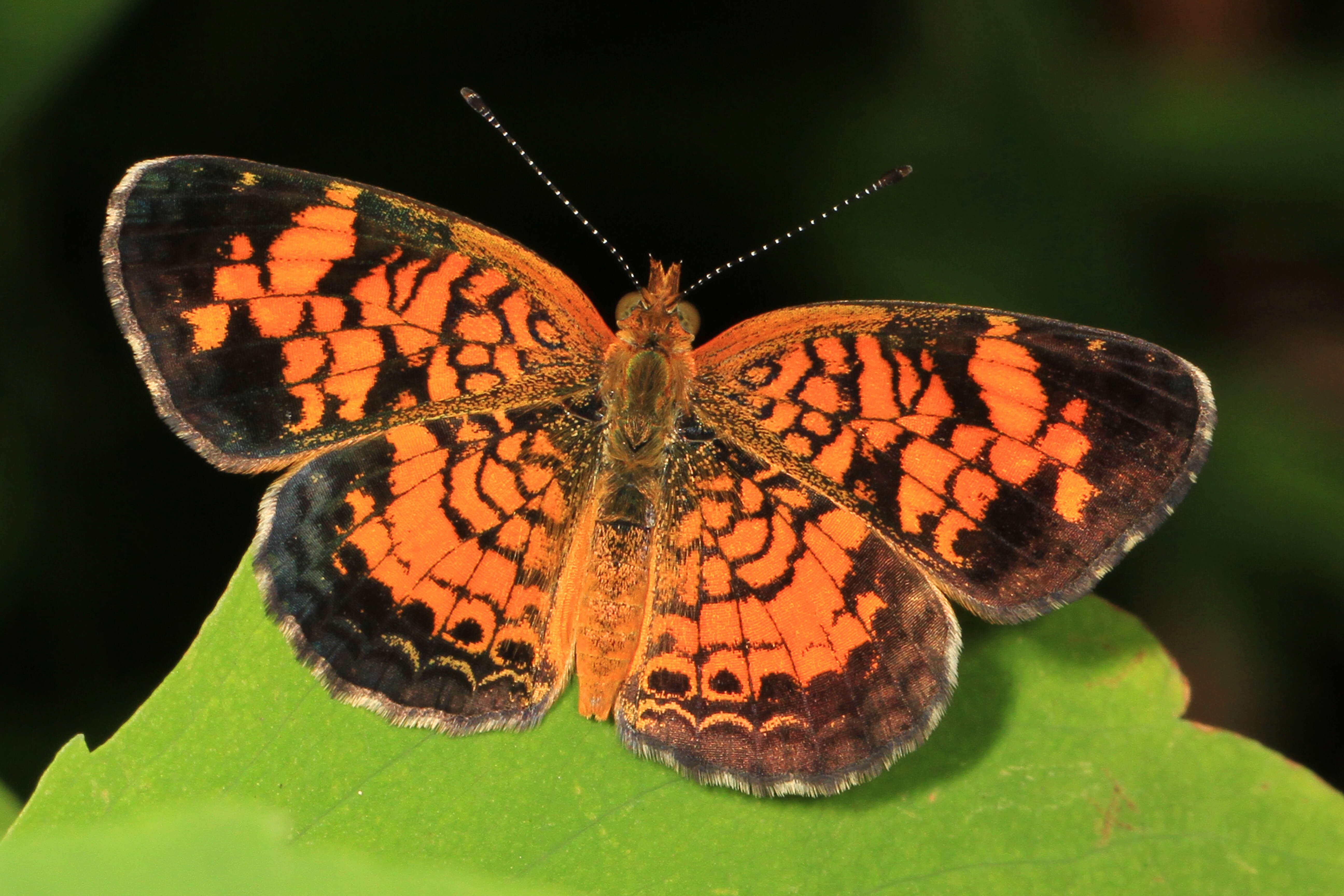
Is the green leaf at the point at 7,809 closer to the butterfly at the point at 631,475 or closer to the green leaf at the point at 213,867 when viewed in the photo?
the butterfly at the point at 631,475

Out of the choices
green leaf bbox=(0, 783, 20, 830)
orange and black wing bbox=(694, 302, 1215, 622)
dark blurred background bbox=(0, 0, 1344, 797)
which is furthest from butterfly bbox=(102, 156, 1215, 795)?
dark blurred background bbox=(0, 0, 1344, 797)

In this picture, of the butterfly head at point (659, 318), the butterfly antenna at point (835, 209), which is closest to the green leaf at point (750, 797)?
the butterfly head at point (659, 318)

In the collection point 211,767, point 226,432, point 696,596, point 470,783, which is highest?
point 226,432

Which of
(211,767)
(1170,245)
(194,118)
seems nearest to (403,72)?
(194,118)

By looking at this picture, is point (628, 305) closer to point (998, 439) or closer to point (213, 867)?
point (998, 439)

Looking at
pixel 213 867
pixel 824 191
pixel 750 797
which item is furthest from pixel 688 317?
pixel 213 867

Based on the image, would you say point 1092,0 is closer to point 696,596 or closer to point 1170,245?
point 1170,245
